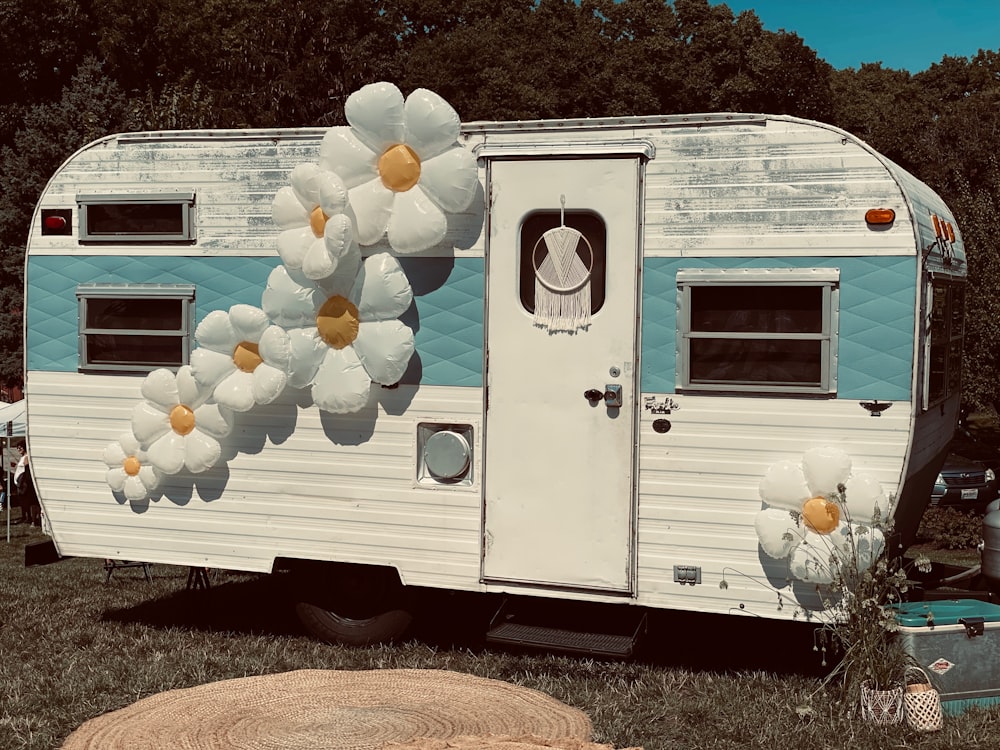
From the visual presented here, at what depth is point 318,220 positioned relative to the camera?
6785 millimetres

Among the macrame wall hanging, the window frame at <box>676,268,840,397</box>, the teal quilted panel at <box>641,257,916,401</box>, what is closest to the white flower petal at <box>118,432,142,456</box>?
the macrame wall hanging

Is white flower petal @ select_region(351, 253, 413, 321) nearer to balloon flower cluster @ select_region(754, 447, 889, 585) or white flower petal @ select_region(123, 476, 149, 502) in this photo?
white flower petal @ select_region(123, 476, 149, 502)

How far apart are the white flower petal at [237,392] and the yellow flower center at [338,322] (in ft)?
1.62

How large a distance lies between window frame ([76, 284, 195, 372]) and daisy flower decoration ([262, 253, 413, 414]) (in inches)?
27.2

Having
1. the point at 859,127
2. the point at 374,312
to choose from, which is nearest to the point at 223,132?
the point at 374,312

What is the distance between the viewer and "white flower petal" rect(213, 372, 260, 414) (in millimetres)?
7023

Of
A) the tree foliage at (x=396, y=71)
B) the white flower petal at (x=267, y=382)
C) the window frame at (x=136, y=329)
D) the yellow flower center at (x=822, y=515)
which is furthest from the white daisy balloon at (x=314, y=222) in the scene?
the tree foliage at (x=396, y=71)

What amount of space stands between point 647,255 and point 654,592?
1903 mm

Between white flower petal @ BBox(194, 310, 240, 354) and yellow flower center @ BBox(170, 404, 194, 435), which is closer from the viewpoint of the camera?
white flower petal @ BBox(194, 310, 240, 354)

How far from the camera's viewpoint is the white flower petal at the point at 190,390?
7148mm

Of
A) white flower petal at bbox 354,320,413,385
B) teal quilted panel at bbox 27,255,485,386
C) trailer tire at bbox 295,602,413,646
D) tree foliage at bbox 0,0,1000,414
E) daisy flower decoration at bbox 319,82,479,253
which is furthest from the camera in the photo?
tree foliage at bbox 0,0,1000,414

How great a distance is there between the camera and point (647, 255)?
6.52 metres

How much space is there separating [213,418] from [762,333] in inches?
132

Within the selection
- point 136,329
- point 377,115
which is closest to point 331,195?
point 377,115
